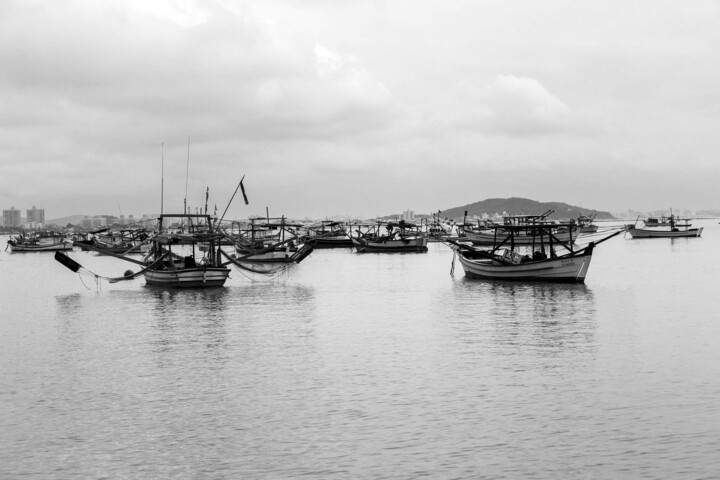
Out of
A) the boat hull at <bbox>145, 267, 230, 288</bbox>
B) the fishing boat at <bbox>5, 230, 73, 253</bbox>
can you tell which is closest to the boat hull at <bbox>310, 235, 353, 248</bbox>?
the fishing boat at <bbox>5, 230, 73, 253</bbox>

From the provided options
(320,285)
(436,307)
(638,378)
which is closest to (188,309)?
(436,307)

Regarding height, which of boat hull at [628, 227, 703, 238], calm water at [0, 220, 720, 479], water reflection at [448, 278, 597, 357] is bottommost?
calm water at [0, 220, 720, 479]

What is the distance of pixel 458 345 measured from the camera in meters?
31.0

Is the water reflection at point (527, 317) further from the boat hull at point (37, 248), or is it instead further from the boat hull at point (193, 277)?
the boat hull at point (37, 248)

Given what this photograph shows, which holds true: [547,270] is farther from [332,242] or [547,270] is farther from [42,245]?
[42,245]

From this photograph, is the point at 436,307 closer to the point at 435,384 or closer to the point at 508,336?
the point at 508,336

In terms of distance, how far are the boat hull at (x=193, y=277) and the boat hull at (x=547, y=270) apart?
1953cm

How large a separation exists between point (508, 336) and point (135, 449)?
18648 mm

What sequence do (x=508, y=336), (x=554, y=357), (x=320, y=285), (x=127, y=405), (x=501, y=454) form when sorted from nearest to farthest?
(x=501, y=454), (x=127, y=405), (x=554, y=357), (x=508, y=336), (x=320, y=285)

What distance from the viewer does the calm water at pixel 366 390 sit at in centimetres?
1686

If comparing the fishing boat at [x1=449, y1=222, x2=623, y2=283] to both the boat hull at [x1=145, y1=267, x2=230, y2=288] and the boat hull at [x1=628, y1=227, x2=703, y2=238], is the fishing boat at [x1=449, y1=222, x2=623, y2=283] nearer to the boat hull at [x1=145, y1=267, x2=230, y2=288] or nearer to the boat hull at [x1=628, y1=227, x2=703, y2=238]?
the boat hull at [x1=145, y1=267, x2=230, y2=288]

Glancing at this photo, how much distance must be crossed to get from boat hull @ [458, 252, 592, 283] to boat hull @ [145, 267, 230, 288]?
19.5 m

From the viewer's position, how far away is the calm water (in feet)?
55.3

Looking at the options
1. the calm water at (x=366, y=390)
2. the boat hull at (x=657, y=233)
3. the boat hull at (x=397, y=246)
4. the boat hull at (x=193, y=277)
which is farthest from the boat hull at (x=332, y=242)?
the calm water at (x=366, y=390)
